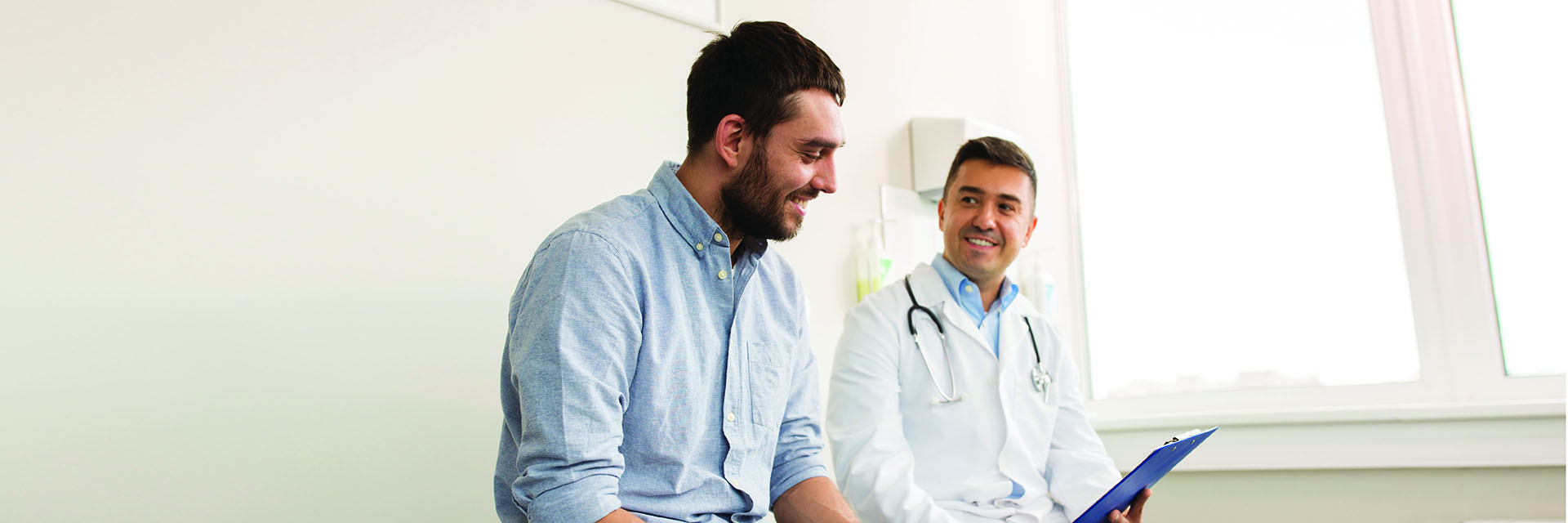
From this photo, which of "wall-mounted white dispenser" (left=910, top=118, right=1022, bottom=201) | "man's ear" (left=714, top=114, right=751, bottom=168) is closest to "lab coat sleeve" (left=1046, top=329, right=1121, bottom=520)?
"wall-mounted white dispenser" (left=910, top=118, right=1022, bottom=201)

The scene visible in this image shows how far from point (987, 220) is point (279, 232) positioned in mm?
1243

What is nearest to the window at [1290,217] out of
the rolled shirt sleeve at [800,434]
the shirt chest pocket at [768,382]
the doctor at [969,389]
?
the doctor at [969,389]

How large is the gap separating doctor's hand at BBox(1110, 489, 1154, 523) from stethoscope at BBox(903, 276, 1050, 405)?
1.12 feet

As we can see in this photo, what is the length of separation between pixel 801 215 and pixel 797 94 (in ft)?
0.54

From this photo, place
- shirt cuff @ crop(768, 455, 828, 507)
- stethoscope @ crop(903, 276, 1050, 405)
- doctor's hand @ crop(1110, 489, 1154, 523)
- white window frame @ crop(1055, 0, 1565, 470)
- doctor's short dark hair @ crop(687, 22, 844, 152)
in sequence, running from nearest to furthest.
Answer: doctor's short dark hair @ crop(687, 22, 844, 152)
shirt cuff @ crop(768, 455, 828, 507)
doctor's hand @ crop(1110, 489, 1154, 523)
stethoscope @ crop(903, 276, 1050, 405)
white window frame @ crop(1055, 0, 1565, 470)

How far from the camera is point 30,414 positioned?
44.1 inches

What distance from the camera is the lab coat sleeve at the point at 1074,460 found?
6.06ft

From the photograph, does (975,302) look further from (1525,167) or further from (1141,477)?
(1525,167)

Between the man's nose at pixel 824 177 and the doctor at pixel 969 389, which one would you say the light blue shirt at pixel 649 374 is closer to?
the man's nose at pixel 824 177

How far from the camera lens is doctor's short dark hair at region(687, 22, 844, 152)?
1.28 meters

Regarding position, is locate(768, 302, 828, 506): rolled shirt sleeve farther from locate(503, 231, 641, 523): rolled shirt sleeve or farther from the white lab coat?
locate(503, 231, 641, 523): rolled shirt sleeve

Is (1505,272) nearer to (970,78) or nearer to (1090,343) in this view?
(1090,343)

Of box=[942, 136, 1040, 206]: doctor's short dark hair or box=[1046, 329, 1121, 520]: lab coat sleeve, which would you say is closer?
box=[1046, 329, 1121, 520]: lab coat sleeve

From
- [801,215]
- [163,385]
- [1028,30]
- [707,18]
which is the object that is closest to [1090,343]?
[1028,30]
